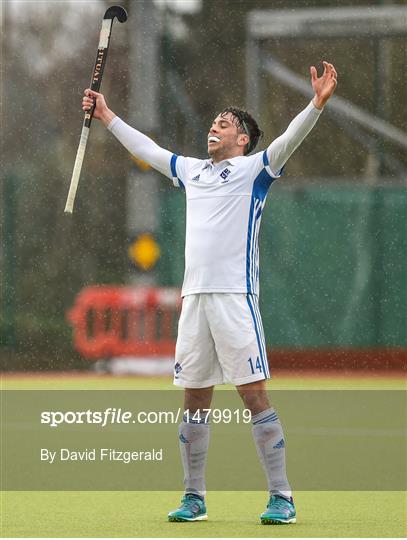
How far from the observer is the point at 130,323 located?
13.4m

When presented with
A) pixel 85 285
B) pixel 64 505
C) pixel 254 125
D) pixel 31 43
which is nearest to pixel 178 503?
pixel 64 505

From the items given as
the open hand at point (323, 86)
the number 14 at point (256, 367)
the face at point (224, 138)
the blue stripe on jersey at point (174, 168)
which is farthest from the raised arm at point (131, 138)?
the number 14 at point (256, 367)

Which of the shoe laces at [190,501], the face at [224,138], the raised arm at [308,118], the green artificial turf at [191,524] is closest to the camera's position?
the green artificial turf at [191,524]

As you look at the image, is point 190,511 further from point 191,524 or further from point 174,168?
point 174,168

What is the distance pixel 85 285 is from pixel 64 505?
905 centimetres

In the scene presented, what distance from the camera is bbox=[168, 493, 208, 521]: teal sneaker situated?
530 cm

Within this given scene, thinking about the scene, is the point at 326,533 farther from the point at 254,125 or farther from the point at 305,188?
the point at 305,188

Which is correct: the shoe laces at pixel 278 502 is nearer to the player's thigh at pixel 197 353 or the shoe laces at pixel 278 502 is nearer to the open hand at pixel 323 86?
the player's thigh at pixel 197 353

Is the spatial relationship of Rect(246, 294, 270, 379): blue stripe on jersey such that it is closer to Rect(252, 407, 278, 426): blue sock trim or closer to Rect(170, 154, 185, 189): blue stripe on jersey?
Rect(252, 407, 278, 426): blue sock trim

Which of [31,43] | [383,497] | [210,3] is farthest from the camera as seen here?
[31,43]

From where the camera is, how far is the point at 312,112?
16.7 feet

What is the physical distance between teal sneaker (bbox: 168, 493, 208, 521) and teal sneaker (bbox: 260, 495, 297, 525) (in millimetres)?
263

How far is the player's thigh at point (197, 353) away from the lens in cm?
529

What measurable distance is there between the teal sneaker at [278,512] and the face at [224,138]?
1.30 meters
